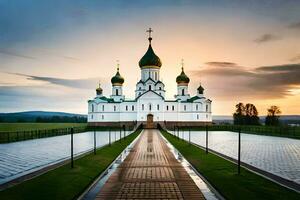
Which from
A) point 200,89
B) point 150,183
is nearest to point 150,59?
point 200,89

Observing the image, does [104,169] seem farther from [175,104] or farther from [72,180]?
[175,104]

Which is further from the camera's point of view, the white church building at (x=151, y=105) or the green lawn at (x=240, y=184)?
the white church building at (x=151, y=105)

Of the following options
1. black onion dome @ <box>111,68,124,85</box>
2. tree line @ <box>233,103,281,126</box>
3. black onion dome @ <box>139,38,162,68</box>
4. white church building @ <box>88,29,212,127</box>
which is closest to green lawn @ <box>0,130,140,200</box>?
white church building @ <box>88,29,212,127</box>

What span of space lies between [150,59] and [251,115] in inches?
1763

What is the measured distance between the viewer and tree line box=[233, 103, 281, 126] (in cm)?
9982

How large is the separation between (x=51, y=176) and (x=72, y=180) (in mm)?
1118

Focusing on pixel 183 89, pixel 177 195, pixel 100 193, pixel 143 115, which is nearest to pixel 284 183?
pixel 177 195

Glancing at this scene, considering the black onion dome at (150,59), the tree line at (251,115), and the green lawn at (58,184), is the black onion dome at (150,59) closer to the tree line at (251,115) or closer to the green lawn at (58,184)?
the tree line at (251,115)

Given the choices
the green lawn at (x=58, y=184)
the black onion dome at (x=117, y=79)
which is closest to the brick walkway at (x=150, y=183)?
the green lawn at (x=58, y=184)

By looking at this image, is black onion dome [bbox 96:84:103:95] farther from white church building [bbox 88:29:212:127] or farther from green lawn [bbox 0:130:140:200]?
green lawn [bbox 0:130:140:200]

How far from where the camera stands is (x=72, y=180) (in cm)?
1181

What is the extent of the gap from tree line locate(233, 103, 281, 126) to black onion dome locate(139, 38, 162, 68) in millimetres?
37537

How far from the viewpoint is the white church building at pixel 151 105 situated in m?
78.8

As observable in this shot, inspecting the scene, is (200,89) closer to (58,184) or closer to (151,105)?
(151,105)
